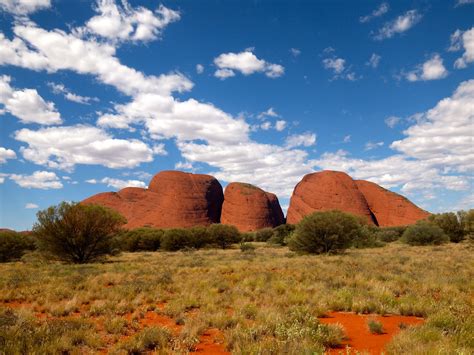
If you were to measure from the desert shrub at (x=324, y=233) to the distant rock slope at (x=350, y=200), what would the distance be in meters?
56.7

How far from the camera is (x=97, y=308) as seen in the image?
7828mm

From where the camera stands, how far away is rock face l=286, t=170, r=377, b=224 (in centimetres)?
8306

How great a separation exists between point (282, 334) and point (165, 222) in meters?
81.0

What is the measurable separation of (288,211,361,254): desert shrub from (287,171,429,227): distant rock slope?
5666cm

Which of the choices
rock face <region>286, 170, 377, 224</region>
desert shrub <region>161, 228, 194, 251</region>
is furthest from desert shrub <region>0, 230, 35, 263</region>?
rock face <region>286, 170, 377, 224</region>

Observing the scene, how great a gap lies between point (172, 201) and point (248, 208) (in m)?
20.4

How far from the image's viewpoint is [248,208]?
87.6 m

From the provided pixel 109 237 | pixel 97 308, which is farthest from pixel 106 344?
pixel 109 237

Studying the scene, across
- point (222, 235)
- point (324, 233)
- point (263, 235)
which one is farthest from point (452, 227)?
point (263, 235)

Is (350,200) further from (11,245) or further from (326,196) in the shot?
(11,245)

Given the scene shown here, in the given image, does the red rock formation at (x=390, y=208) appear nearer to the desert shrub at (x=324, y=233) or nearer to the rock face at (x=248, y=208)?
the rock face at (x=248, y=208)

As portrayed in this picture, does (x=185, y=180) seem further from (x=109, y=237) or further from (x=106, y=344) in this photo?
(x=106, y=344)

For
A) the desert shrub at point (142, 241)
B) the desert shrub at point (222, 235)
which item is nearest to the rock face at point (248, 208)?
the desert shrub at point (222, 235)

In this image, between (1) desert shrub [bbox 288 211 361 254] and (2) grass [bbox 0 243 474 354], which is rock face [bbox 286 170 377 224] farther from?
(2) grass [bbox 0 243 474 354]
